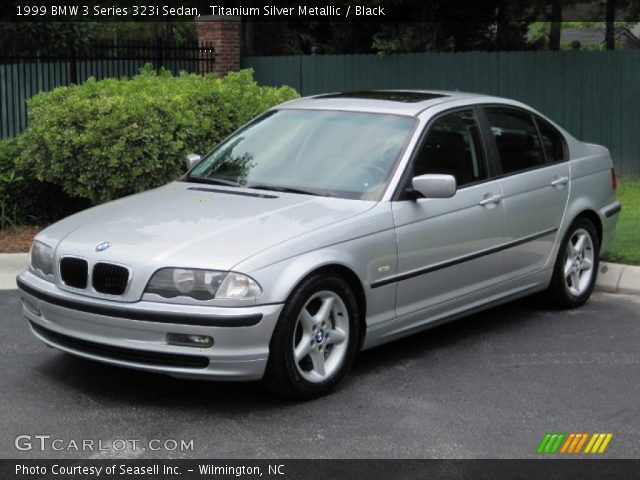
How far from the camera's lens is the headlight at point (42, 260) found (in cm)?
607

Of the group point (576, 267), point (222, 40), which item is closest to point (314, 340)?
point (576, 267)

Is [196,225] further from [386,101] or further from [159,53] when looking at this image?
[159,53]

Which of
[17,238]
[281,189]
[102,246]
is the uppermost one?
[281,189]

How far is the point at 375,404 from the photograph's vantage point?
587 centimetres

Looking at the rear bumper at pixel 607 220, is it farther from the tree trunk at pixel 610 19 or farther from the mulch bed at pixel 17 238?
the tree trunk at pixel 610 19

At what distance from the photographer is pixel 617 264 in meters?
8.91

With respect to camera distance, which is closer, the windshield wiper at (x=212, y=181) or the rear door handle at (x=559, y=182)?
the windshield wiper at (x=212, y=181)

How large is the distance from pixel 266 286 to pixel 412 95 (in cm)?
254

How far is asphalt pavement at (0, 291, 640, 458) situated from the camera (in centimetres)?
521

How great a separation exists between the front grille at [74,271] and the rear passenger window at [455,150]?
83.3 inches

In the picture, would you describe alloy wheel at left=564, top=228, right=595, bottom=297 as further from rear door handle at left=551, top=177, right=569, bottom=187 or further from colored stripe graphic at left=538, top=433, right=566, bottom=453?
colored stripe graphic at left=538, top=433, right=566, bottom=453

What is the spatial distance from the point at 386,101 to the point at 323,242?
1.72 meters

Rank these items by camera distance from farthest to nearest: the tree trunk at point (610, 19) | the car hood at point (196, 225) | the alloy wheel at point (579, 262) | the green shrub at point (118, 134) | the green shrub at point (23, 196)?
the tree trunk at point (610, 19) → the green shrub at point (23, 196) → the green shrub at point (118, 134) → the alloy wheel at point (579, 262) → the car hood at point (196, 225)

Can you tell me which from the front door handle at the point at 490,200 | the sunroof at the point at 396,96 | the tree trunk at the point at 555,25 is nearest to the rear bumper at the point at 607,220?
the front door handle at the point at 490,200
